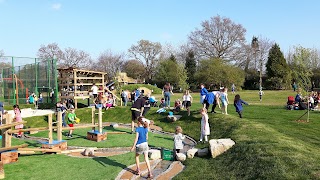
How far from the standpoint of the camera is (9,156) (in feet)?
36.4

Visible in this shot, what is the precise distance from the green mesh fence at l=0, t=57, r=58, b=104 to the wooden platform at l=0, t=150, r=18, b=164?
1543cm

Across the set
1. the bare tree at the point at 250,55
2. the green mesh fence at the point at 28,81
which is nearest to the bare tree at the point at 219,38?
the bare tree at the point at 250,55

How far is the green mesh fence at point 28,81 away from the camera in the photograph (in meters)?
27.0

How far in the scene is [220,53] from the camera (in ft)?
199

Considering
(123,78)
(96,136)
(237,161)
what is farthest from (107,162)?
(123,78)

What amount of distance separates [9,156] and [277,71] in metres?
52.1

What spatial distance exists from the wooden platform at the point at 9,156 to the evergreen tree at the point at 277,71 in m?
50.9

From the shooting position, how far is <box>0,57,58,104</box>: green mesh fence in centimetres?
2700

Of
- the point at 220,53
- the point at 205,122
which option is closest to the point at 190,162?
the point at 205,122

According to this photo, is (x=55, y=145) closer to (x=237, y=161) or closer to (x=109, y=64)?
(x=237, y=161)

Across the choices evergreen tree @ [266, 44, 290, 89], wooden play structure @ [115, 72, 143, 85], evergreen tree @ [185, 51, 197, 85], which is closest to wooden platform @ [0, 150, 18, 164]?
wooden play structure @ [115, 72, 143, 85]

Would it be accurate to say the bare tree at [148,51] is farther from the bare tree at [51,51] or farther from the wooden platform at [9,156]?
the wooden platform at [9,156]

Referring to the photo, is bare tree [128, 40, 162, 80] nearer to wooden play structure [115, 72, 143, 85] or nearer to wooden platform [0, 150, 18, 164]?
wooden play structure [115, 72, 143, 85]

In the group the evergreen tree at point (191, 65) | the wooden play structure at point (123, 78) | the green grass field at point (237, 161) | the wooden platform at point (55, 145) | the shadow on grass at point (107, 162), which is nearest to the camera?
the green grass field at point (237, 161)
